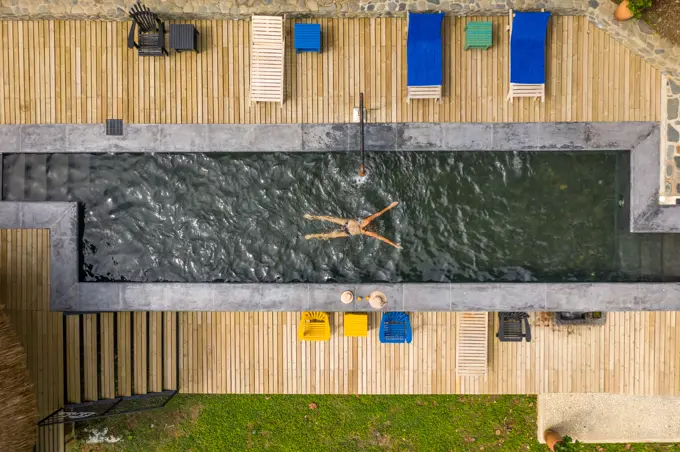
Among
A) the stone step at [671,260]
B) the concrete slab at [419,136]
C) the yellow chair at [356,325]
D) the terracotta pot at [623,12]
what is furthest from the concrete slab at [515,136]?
the yellow chair at [356,325]

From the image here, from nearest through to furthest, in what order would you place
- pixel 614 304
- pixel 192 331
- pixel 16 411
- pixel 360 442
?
pixel 16 411, pixel 614 304, pixel 192 331, pixel 360 442

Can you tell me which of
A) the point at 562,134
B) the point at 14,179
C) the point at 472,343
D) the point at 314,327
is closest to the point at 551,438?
the point at 472,343

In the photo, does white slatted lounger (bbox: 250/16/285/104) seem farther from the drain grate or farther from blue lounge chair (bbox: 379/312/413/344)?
blue lounge chair (bbox: 379/312/413/344)

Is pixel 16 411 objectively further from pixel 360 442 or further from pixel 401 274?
pixel 401 274

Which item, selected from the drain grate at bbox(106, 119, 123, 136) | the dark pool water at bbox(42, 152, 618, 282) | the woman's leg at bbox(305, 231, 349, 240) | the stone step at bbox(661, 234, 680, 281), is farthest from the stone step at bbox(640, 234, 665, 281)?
the drain grate at bbox(106, 119, 123, 136)

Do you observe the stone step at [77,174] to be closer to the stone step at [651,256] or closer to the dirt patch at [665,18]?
the stone step at [651,256]

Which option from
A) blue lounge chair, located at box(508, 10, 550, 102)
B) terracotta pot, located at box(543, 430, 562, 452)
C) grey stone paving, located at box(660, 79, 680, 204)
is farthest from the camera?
terracotta pot, located at box(543, 430, 562, 452)

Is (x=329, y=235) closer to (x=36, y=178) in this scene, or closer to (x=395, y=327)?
(x=395, y=327)

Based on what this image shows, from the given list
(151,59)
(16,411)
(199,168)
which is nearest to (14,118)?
(151,59)
